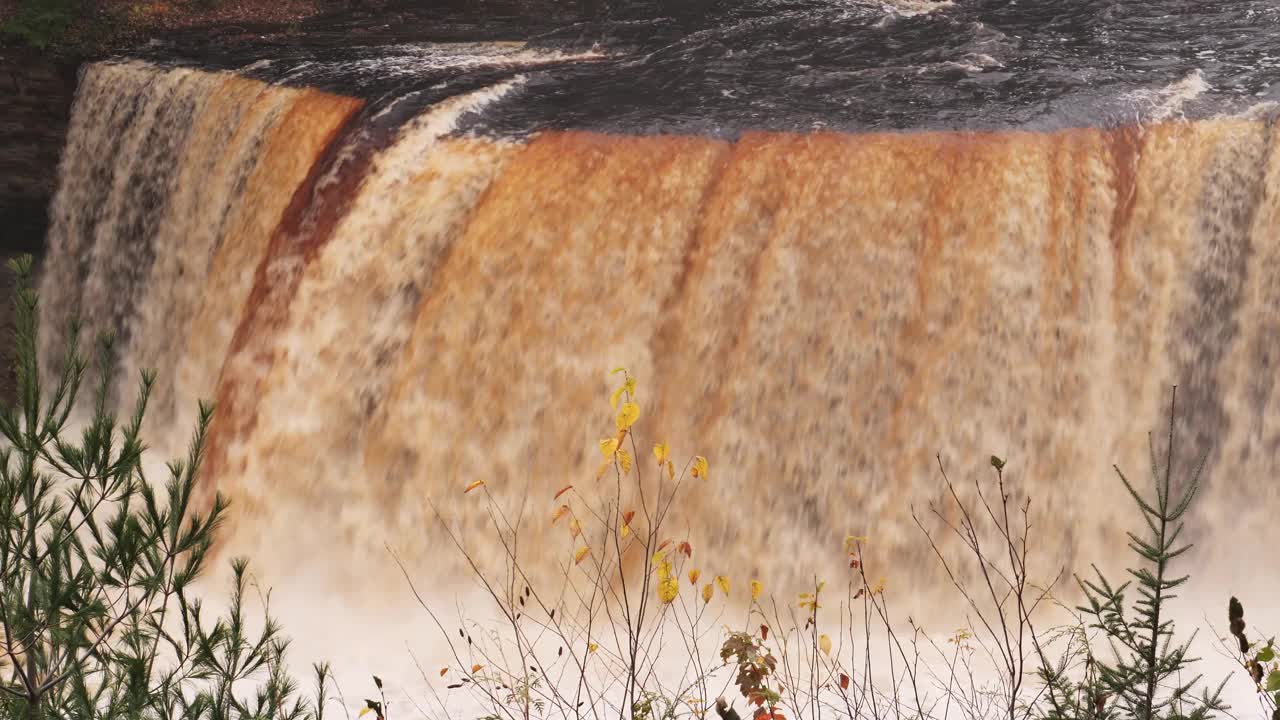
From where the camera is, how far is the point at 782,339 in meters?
5.91

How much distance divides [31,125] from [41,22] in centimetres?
86

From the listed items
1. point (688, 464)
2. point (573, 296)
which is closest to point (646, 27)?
point (573, 296)

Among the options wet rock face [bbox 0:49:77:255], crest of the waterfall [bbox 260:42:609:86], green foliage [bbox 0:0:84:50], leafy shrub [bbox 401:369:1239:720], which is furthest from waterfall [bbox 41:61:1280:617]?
green foliage [bbox 0:0:84:50]

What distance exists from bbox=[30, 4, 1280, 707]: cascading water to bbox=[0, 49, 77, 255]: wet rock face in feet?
15.3

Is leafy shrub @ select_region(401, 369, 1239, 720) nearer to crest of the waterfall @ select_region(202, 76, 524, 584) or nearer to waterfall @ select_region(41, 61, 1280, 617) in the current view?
waterfall @ select_region(41, 61, 1280, 617)

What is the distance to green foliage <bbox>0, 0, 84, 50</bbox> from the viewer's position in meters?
10.0

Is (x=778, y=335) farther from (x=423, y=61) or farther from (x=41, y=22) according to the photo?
(x=41, y=22)

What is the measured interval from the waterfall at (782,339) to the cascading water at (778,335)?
0.04 feet

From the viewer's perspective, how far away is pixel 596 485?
5.92m

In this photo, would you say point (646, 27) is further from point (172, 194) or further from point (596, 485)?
point (596, 485)

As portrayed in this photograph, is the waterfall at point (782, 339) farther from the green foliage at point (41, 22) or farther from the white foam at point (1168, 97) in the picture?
the green foliage at point (41, 22)

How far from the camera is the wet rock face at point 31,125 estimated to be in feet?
32.9

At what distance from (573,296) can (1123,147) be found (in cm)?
280

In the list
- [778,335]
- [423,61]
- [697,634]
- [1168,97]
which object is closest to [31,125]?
[423,61]
